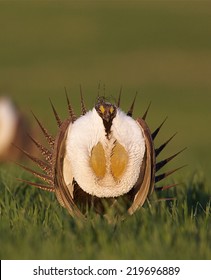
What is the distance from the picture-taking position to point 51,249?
4.72 m

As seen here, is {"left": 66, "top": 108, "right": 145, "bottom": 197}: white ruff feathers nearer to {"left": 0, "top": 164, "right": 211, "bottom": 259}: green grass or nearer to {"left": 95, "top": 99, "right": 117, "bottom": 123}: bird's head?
{"left": 95, "top": 99, "right": 117, "bottom": 123}: bird's head

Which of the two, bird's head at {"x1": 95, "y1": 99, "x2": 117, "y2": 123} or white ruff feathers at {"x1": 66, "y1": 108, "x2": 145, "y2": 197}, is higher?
bird's head at {"x1": 95, "y1": 99, "x2": 117, "y2": 123}

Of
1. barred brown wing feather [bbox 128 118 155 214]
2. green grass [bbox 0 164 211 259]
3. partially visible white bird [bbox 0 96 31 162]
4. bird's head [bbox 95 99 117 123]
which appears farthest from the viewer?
partially visible white bird [bbox 0 96 31 162]

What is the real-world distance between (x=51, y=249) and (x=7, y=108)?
33.7 feet

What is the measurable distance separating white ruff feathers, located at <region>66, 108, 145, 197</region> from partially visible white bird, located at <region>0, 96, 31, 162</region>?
343 inches

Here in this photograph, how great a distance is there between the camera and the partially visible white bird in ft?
46.3

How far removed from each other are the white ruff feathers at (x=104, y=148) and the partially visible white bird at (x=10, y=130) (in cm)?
872

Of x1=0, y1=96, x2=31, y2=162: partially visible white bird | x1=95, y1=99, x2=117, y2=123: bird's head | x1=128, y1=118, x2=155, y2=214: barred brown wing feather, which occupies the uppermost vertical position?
x1=0, y1=96, x2=31, y2=162: partially visible white bird

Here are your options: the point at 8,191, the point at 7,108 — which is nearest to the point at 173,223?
the point at 8,191

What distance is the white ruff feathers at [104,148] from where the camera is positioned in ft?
17.0

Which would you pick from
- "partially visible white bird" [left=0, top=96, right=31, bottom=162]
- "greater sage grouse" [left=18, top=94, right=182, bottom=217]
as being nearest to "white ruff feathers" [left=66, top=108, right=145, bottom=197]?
"greater sage grouse" [left=18, top=94, right=182, bottom=217]

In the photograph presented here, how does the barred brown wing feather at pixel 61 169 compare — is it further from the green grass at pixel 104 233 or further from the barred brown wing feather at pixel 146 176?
the barred brown wing feather at pixel 146 176

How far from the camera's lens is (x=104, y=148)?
518 cm

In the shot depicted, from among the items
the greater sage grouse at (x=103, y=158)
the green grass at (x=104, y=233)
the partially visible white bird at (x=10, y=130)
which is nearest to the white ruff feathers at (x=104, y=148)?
the greater sage grouse at (x=103, y=158)
